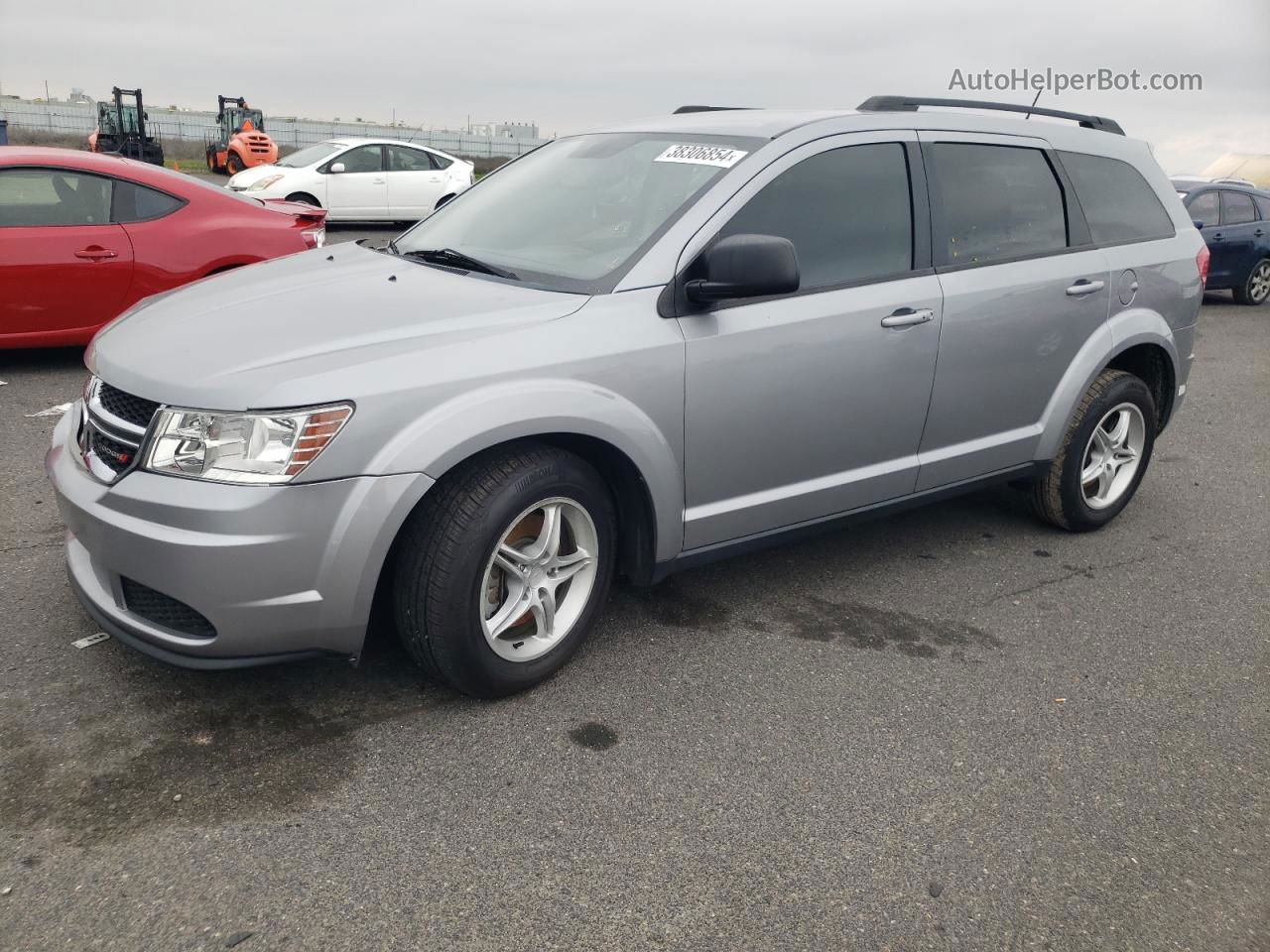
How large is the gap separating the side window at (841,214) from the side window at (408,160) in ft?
45.5

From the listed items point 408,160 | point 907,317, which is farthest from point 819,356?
point 408,160

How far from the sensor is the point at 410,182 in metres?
16.6

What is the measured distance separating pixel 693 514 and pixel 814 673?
655mm

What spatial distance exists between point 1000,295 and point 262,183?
13.2 metres

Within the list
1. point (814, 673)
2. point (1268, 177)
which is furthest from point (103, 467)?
point (1268, 177)

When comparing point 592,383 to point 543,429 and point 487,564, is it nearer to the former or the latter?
point 543,429

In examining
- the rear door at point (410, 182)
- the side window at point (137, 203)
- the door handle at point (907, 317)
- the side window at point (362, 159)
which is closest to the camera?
Answer: the door handle at point (907, 317)

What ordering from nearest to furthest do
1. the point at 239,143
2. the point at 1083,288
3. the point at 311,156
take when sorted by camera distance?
the point at 1083,288
the point at 311,156
the point at 239,143

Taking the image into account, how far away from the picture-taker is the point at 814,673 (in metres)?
3.46

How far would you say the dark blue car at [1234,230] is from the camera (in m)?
13.6

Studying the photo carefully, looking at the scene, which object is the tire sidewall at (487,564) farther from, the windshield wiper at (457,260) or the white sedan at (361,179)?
the white sedan at (361,179)

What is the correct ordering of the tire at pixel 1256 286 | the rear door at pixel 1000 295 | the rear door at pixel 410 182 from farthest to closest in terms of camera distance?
the rear door at pixel 410 182
the tire at pixel 1256 286
the rear door at pixel 1000 295

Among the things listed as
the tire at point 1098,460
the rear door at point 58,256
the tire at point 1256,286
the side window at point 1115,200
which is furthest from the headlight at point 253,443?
the tire at point 1256,286

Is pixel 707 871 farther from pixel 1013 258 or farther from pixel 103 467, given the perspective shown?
pixel 1013 258
